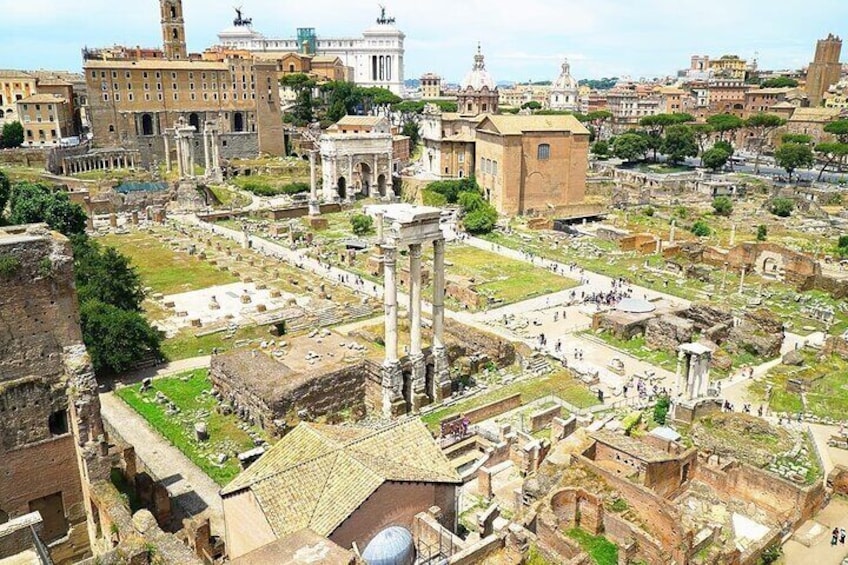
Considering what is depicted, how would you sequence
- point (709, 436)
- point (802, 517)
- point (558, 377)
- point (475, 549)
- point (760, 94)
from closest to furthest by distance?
point (475, 549) → point (802, 517) → point (709, 436) → point (558, 377) → point (760, 94)

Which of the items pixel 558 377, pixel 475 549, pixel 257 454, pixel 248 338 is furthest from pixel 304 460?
pixel 248 338

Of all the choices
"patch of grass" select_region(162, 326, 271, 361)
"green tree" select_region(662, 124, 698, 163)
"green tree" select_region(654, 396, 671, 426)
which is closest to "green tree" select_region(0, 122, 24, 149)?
"patch of grass" select_region(162, 326, 271, 361)

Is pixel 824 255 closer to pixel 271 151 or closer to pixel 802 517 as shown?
pixel 802 517

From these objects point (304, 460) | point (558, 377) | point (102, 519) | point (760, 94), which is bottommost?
point (558, 377)

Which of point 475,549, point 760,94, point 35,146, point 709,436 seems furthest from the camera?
point 760,94

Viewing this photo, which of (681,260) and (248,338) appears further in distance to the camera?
(681,260)

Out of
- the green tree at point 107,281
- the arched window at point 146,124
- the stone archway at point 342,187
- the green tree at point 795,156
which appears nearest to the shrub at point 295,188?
the stone archway at point 342,187

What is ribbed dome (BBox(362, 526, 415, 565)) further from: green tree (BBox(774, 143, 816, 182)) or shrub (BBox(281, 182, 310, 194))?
Answer: green tree (BBox(774, 143, 816, 182))

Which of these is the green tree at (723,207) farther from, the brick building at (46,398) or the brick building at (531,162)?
the brick building at (46,398)
